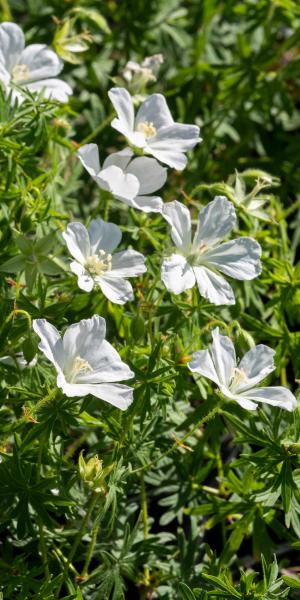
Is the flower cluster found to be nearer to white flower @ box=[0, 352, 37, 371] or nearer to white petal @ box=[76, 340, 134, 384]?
white petal @ box=[76, 340, 134, 384]

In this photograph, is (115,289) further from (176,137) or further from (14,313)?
(176,137)

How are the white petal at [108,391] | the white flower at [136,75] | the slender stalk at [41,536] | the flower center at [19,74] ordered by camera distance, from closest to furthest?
the white petal at [108,391], the slender stalk at [41,536], the flower center at [19,74], the white flower at [136,75]

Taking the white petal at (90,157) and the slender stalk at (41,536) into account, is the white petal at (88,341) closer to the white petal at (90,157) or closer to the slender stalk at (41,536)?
the slender stalk at (41,536)

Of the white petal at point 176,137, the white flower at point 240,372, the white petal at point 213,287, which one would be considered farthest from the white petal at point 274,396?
the white petal at point 176,137

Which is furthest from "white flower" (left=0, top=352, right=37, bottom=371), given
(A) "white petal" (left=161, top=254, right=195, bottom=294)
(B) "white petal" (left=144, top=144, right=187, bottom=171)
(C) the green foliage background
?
(B) "white petal" (left=144, top=144, right=187, bottom=171)

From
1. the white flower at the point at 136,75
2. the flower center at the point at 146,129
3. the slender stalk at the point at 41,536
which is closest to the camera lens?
the slender stalk at the point at 41,536

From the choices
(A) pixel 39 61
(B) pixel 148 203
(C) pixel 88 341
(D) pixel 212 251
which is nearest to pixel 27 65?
(A) pixel 39 61
